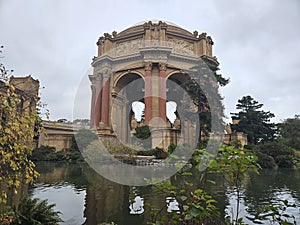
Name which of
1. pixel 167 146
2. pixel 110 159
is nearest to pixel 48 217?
→ pixel 110 159

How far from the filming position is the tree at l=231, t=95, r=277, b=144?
2684cm

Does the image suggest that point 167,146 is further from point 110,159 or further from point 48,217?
point 48,217

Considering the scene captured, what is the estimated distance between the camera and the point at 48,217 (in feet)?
10.1

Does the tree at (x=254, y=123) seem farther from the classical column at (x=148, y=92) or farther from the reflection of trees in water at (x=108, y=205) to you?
the reflection of trees in water at (x=108, y=205)

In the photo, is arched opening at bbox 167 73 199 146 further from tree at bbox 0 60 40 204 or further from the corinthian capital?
tree at bbox 0 60 40 204

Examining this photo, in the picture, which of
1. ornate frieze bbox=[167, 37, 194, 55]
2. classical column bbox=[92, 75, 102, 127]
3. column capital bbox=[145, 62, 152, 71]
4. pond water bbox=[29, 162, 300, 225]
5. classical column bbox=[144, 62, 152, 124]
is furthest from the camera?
classical column bbox=[92, 75, 102, 127]

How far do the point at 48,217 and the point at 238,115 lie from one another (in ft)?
93.1

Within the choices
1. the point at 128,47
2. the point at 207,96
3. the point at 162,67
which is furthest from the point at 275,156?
the point at 128,47

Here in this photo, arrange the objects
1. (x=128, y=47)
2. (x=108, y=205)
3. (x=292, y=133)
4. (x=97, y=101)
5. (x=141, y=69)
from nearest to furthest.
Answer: (x=108, y=205), (x=292, y=133), (x=141, y=69), (x=128, y=47), (x=97, y=101)

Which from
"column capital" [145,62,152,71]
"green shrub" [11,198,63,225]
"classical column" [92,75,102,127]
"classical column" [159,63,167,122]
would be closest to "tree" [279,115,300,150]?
"classical column" [159,63,167,122]

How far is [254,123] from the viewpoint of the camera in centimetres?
2761

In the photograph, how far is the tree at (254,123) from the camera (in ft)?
88.1

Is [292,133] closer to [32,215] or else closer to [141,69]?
[141,69]

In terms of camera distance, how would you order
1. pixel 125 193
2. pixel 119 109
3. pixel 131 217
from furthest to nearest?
pixel 119 109 < pixel 125 193 < pixel 131 217
